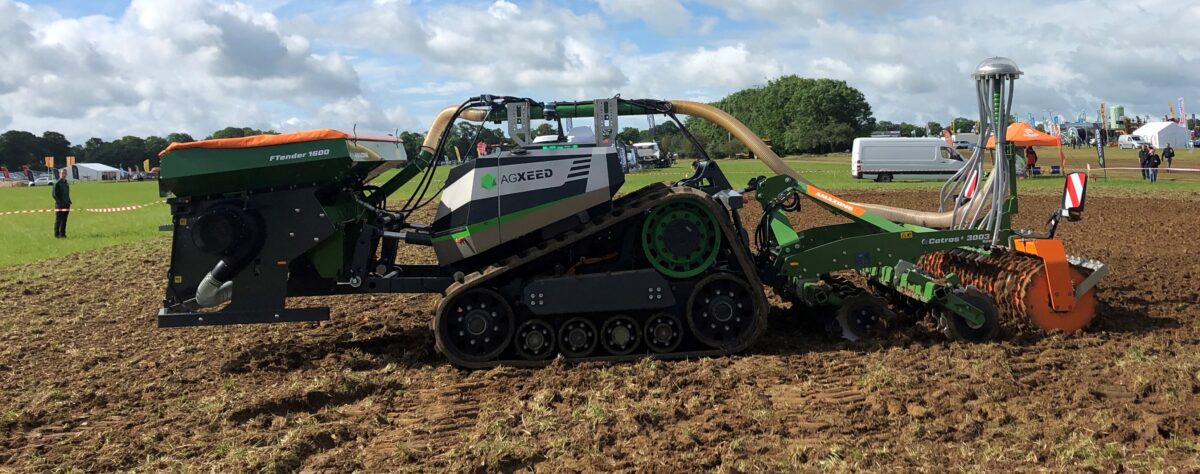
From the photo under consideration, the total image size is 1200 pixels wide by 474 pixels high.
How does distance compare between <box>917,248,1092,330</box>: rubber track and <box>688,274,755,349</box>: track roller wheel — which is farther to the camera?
<box>917,248,1092,330</box>: rubber track

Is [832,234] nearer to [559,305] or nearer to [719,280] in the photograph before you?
[719,280]

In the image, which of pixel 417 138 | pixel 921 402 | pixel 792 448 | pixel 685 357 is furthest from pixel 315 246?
pixel 921 402

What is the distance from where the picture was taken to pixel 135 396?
618 cm

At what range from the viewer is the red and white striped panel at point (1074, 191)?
24.4 feet

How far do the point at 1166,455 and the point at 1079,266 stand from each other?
11.2 ft

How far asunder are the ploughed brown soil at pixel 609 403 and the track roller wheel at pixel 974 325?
15 cm

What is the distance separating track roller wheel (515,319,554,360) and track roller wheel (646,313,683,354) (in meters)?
0.81

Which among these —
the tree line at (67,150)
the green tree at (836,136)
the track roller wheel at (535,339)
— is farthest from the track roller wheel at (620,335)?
the tree line at (67,150)

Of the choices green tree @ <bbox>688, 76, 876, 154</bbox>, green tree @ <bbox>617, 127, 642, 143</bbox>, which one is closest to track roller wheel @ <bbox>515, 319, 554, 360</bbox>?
green tree @ <bbox>617, 127, 642, 143</bbox>

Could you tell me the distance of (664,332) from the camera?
661cm

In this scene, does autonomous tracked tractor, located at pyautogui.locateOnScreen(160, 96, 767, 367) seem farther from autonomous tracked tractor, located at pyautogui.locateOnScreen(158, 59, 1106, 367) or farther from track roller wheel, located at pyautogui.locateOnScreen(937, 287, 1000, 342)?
track roller wheel, located at pyautogui.locateOnScreen(937, 287, 1000, 342)

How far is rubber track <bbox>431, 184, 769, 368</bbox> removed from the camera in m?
6.43

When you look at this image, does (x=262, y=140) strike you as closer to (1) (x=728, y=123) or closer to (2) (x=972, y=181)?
(1) (x=728, y=123)

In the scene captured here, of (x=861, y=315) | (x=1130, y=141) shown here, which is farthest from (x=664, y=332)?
(x=1130, y=141)
